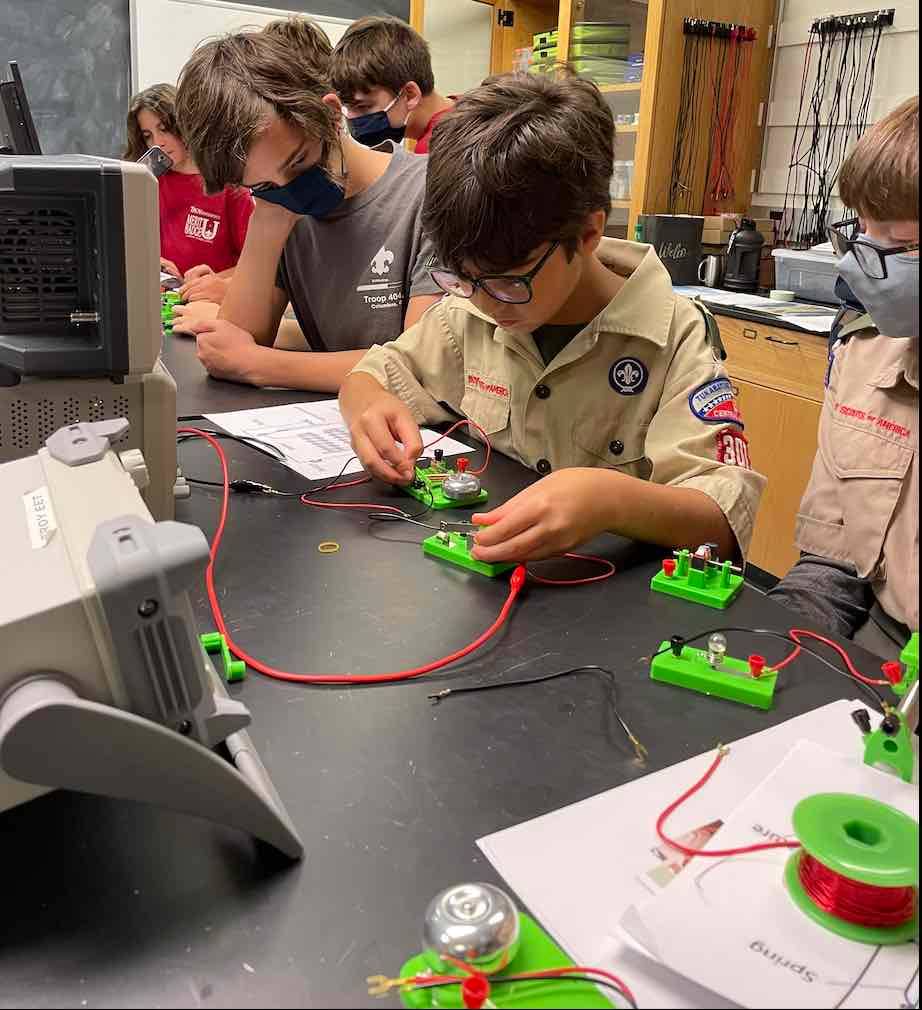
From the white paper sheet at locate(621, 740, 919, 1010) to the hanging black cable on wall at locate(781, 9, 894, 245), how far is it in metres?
2.99

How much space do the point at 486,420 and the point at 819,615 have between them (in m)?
0.58

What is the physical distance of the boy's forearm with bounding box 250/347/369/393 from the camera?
1.67 meters

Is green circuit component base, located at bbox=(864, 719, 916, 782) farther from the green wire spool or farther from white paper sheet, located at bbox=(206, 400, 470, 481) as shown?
white paper sheet, located at bbox=(206, 400, 470, 481)

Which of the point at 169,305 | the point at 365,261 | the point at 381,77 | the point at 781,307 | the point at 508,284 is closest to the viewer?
the point at 508,284

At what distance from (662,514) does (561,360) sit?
15.0 inches

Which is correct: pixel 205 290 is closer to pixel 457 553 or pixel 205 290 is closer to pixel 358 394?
pixel 358 394

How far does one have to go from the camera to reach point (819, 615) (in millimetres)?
1270

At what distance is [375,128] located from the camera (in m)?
2.62

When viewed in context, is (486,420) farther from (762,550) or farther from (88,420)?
(762,550)

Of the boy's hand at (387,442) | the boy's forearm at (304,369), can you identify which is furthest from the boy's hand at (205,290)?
the boy's hand at (387,442)

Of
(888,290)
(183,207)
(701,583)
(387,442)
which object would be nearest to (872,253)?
(888,290)

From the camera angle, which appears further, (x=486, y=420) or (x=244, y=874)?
(x=486, y=420)

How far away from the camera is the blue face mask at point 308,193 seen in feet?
5.47

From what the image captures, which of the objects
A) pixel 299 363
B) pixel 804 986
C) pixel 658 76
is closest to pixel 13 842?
pixel 804 986
